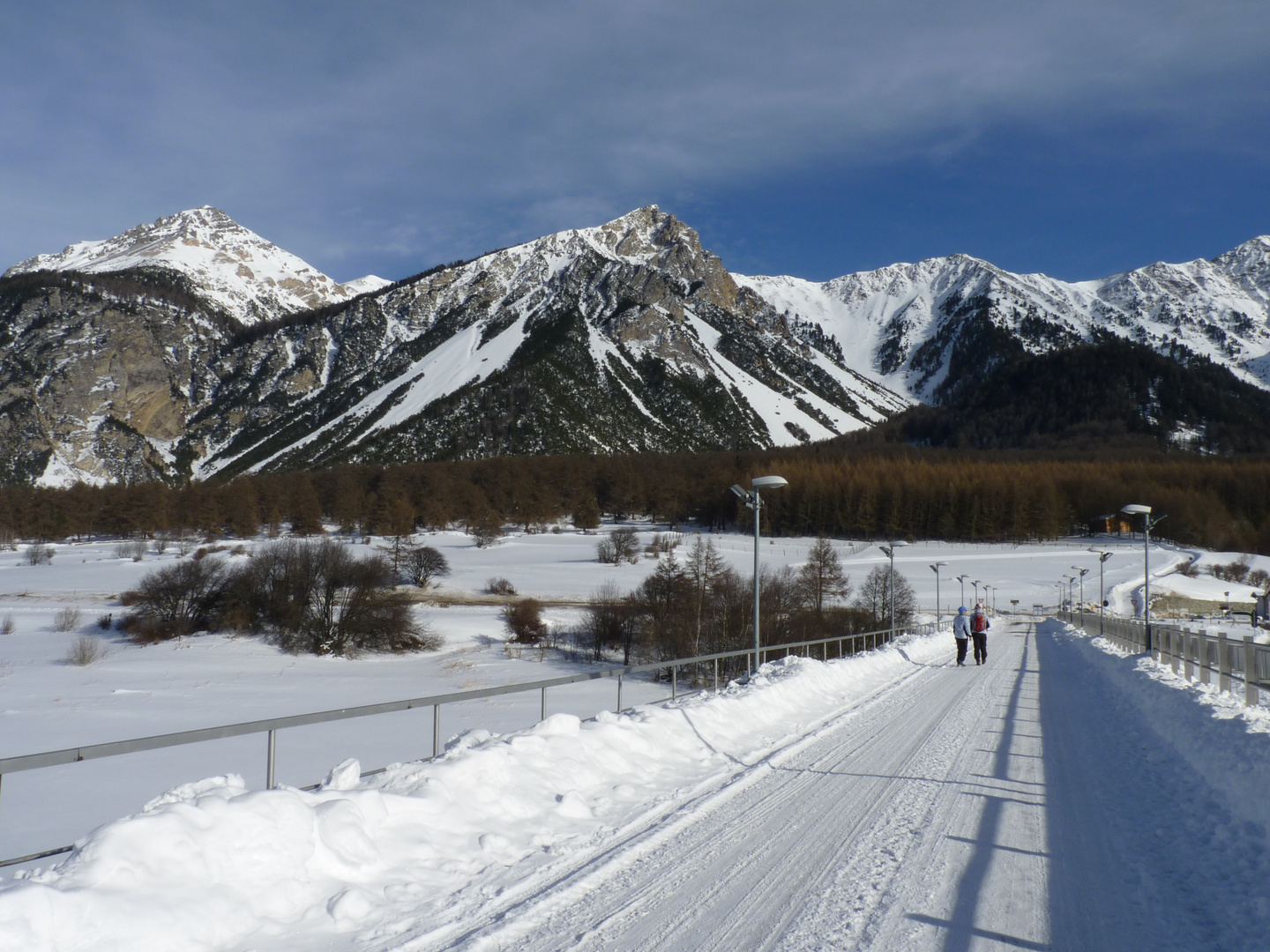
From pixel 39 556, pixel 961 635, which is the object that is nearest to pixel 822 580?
pixel 961 635

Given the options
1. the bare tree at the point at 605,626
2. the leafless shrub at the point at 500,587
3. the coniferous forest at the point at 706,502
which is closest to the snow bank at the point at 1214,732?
the bare tree at the point at 605,626

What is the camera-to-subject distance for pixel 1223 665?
13.6 metres

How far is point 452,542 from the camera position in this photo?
111 meters

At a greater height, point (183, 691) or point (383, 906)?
point (383, 906)

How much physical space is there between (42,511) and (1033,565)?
145m

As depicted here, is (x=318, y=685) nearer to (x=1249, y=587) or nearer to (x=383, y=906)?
(x=383, y=906)

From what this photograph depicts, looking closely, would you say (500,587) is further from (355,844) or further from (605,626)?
(355,844)

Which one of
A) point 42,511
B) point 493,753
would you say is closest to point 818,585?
point 493,753

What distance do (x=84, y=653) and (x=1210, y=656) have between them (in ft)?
169

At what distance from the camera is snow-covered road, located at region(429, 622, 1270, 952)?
483cm

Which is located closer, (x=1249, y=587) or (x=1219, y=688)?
(x=1219, y=688)

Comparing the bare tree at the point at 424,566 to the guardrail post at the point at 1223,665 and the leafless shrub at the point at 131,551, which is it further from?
the guardrail post at the point at 1223,665

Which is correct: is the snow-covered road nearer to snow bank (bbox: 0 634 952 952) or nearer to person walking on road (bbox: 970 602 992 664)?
snow bank (bbox: 0 634 952 952)

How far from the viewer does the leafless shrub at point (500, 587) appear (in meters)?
73.6
